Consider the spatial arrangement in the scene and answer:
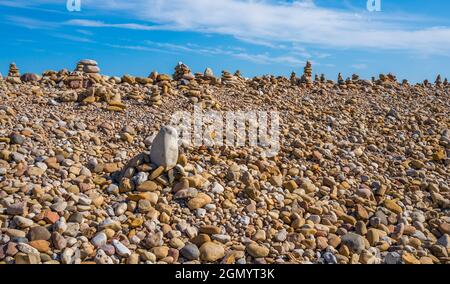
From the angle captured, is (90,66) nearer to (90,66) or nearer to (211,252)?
(90,66)

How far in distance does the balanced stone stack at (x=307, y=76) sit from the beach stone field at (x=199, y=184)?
3.22 metres

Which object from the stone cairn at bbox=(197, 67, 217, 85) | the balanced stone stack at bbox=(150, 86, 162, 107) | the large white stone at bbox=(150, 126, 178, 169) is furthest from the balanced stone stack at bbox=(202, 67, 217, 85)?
the large white stone at bbox=(150, 126, 178, 169)

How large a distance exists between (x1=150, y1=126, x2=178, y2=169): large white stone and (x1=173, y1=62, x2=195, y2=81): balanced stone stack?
6.30 m

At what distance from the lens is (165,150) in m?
7.17

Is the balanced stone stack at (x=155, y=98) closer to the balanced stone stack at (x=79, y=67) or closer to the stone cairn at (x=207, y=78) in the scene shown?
the stone cairn at (x=207, y=78)

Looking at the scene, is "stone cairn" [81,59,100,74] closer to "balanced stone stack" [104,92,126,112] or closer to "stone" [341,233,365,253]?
"balanced stone stack" [104,92,126,112]

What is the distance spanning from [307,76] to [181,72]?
5.00 metres

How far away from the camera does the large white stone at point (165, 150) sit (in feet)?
23.5

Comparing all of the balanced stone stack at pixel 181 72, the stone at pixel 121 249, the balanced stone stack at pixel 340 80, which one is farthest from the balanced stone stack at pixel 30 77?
the balanced stone stack at pixel 340 80

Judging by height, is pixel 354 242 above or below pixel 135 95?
below

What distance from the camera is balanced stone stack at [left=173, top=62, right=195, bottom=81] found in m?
13.4

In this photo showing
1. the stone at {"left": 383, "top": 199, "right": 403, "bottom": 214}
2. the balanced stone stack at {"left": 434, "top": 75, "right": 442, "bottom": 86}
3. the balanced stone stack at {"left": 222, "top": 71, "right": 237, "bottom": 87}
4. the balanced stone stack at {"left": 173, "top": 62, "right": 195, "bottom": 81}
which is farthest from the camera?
the balanced stone stack at {"left": 434, "top": 75, "right": 442, "bottom": 86}

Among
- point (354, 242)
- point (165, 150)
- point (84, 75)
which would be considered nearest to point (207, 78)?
point (84, 75)

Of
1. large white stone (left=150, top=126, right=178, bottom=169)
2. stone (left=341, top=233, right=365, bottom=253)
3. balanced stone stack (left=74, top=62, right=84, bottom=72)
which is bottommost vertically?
stone (left=341, top=233, right=365, bottom=253)
